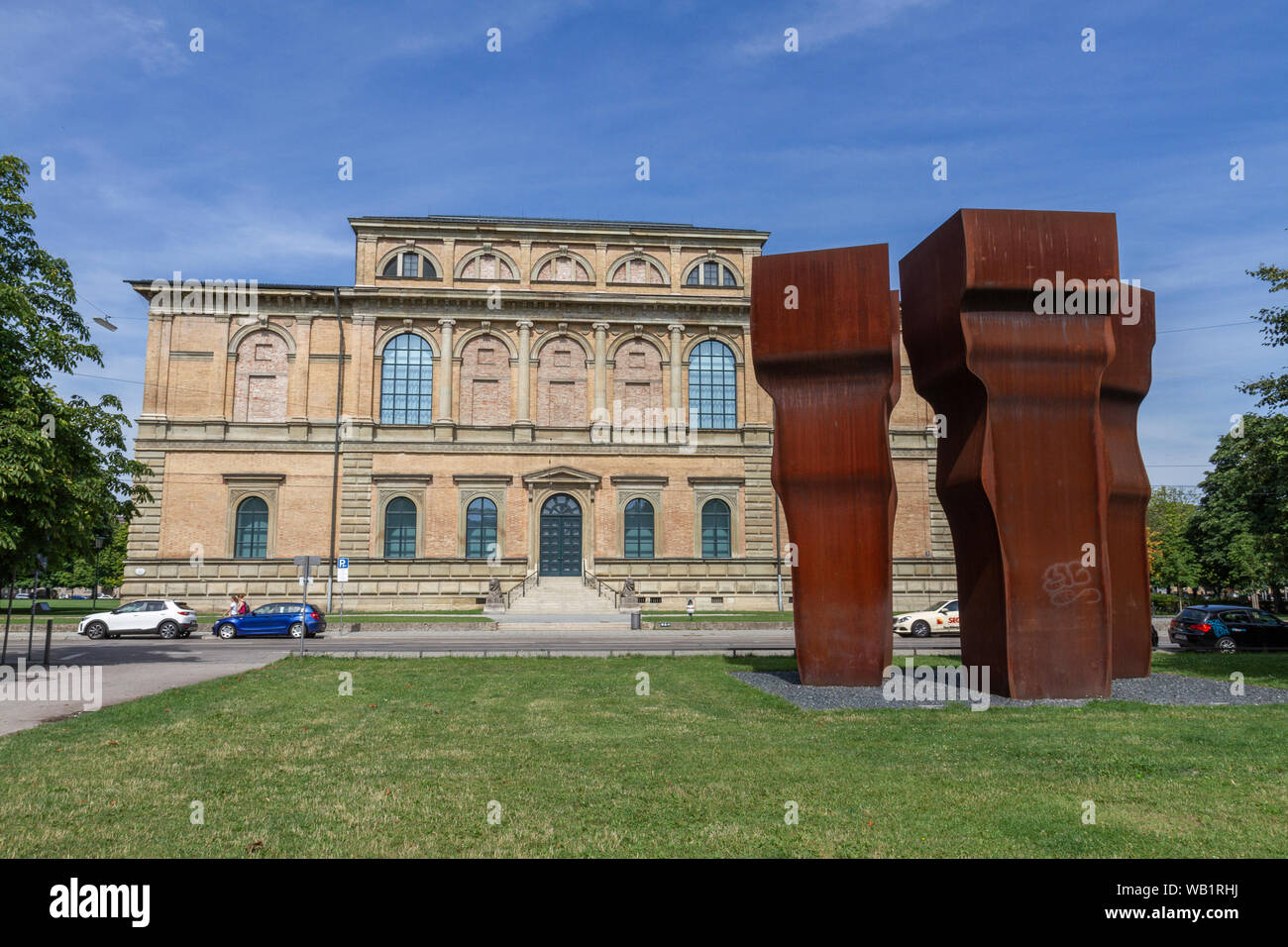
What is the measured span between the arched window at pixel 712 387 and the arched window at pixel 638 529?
18.0ft

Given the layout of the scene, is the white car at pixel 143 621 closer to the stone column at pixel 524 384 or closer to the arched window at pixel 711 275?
the stone column at pixel 524 384

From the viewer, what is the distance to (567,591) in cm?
4191

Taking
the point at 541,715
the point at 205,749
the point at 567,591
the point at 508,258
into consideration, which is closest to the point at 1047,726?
the point at 541,715

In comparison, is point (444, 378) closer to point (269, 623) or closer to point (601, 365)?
point (601, 365)

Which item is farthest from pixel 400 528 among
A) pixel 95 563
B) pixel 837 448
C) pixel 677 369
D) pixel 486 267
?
pixel 837 448

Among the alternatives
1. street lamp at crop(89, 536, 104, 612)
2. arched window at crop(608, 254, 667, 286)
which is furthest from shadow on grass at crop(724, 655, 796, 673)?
arched window at crop(608, 254, 667, 286)

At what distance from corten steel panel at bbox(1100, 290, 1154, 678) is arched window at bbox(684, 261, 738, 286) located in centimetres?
3183

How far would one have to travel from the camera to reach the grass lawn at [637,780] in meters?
6.17

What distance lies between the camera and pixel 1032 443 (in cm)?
1417

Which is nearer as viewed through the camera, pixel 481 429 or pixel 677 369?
pixel 481 429

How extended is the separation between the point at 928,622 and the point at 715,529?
1402 centimetres

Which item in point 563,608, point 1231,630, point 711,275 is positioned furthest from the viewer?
point 711,275
